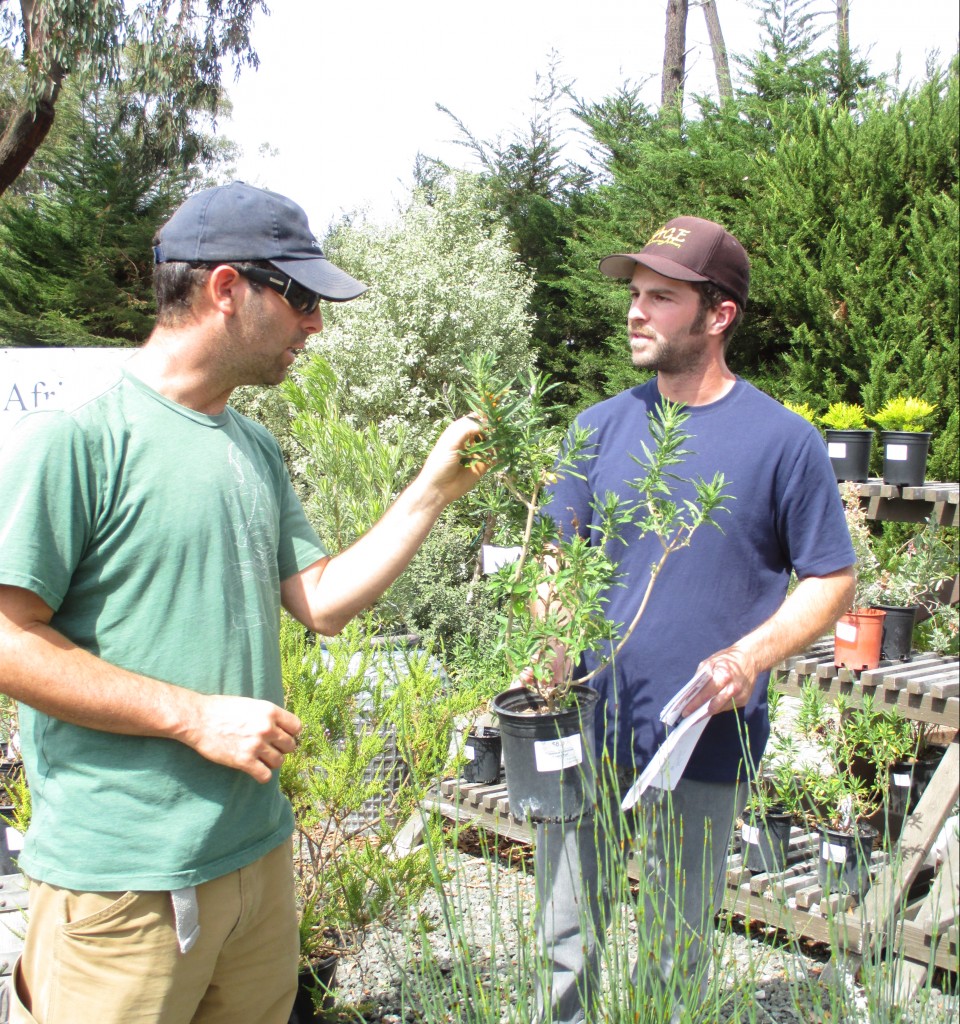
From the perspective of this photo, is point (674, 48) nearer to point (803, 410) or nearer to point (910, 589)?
point (803, 410)

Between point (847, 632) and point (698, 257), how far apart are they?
157cm

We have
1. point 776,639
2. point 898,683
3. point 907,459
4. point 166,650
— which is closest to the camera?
point 166,650

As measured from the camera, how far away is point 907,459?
361 cm

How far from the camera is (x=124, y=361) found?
1.63 meters

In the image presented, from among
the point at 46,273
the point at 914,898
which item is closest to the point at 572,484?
the point at 914,898

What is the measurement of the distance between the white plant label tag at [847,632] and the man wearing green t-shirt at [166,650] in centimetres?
195

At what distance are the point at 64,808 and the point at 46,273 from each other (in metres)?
13.2

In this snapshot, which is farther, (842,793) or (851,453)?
(851,453)

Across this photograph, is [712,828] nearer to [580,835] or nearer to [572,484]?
[580,835]

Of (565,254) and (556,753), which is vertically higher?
(565,254)

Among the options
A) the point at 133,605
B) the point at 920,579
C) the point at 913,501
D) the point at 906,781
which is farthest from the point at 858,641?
the point at 133,605

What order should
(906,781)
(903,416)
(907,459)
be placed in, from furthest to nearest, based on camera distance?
(903,416), (907,459), (906,781)

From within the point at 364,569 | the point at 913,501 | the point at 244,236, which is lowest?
the point at 364,569

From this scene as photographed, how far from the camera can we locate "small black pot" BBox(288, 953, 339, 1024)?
242cm
